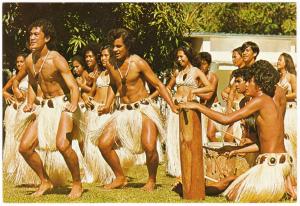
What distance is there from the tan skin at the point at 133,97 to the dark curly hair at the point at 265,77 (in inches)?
49.4

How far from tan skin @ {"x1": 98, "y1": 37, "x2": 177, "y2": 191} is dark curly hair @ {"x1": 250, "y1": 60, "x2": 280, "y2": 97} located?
4.12ft

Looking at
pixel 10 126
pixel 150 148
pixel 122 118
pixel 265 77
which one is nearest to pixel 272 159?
pixel 265 77

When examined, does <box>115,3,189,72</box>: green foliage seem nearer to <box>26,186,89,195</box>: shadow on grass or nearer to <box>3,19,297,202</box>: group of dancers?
<box>3,19,297,202</box>: group of dancers

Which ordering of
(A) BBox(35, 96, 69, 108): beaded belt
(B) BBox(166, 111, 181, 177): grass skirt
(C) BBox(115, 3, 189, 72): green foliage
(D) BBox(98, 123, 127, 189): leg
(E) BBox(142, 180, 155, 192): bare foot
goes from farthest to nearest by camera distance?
(C) BBox(115, 3, 189, 72): green foliage < (B) BBox(166, 111, 181, 177): grass skirt < (D) BBox(98, 123, 127, 189): leg < (E) BBox(142, 180, 155, 192): bare foot < (A) BBox(35, 96, 69, 108): beaded belt

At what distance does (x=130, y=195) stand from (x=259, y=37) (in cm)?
1090

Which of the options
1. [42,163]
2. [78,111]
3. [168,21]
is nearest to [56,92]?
[78,111]

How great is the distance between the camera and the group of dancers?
630 cm

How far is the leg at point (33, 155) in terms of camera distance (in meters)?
6.91

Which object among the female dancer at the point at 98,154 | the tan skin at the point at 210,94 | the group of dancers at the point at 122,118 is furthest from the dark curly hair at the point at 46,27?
the tan skin at the point at 210,94

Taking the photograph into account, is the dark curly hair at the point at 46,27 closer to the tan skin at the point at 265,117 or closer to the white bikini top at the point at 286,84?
the tan skin at the point at 265,117

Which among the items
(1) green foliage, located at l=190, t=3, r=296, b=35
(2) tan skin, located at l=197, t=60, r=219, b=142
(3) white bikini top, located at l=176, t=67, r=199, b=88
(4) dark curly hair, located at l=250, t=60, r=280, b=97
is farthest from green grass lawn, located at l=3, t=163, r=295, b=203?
(1) green foliage, located at l=190, t=3, r=296, b=35

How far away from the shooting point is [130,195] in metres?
7.09

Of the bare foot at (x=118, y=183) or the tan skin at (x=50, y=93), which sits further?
the bare foot at (x=118, y=183)

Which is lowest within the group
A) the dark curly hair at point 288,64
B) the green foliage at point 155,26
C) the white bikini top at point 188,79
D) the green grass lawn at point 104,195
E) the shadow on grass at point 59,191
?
the green grass lawn at point 104,195
